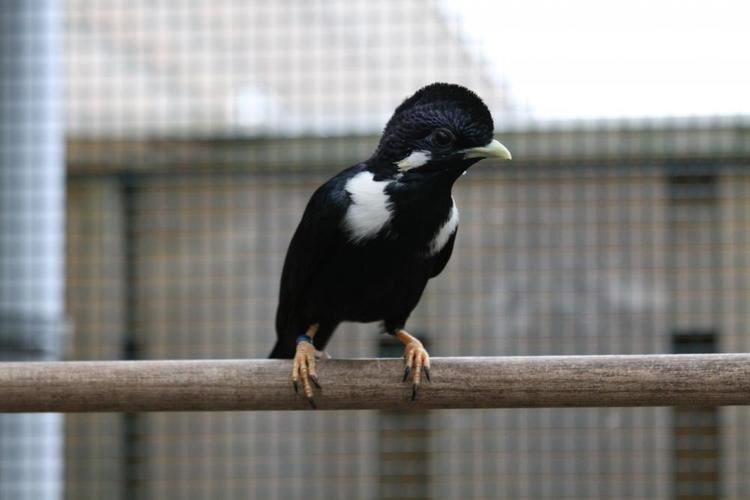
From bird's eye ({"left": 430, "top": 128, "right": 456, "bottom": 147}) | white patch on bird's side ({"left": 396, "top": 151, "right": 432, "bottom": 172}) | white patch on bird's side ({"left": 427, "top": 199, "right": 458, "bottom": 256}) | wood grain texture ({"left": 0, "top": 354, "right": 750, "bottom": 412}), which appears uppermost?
bird's eye ({"left": 430, "top": 128, "right": 456, "bottom": 147})

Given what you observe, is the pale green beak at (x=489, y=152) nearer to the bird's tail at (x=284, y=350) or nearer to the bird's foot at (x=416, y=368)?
the bird's foot at (x=416, y=368)

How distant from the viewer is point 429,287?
3625mm

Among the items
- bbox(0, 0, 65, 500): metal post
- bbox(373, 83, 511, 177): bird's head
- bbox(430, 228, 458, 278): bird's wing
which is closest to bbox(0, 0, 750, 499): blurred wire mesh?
bbox(0, 0, 65, 500): metal post

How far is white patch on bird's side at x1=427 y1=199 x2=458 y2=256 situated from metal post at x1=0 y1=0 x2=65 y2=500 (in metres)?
1.63

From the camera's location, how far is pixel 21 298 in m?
3.10

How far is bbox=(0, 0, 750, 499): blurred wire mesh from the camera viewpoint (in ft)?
11.5

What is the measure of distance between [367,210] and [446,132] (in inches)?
6.7

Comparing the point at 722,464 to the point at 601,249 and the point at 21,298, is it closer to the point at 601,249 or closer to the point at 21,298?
the point at 601,249

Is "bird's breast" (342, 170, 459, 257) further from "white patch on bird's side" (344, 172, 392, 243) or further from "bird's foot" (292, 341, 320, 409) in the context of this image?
"bird's foot" (292, 341, 320, 409)

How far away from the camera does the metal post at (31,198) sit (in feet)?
9.94

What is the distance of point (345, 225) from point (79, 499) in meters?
2.57

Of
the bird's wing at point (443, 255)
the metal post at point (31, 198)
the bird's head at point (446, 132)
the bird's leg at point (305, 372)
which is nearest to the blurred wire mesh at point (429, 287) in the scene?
the metal post at point (31, 198)

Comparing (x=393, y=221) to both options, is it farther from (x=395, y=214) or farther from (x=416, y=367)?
(x=416, y=367)

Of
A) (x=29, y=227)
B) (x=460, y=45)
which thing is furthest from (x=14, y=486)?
(x=460, y=45)
